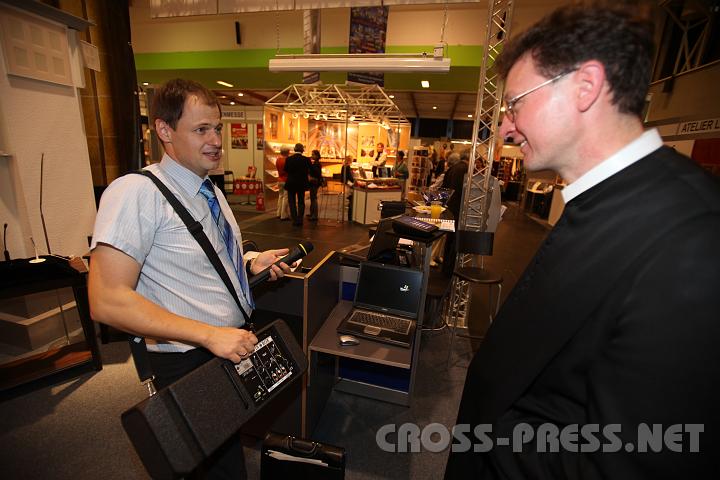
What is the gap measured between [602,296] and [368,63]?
11.7 ft

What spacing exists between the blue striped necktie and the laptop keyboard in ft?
2.48

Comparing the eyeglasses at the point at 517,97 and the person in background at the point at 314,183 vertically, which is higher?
the eyeglasses at the point at 517,97

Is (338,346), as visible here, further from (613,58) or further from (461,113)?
(461,113)

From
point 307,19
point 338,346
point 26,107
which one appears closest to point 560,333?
point 338,346

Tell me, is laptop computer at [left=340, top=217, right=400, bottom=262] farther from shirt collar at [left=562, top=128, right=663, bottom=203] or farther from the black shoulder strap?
shirt collar at [left=562, top=128, right=663, bottom=203]

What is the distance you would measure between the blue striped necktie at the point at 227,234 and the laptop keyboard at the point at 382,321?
2.48ft

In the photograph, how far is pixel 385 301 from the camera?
2.00m

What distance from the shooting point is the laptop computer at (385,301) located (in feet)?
6.07

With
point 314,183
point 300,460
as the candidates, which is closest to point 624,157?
point 300,460

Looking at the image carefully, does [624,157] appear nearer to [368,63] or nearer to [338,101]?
[368,63]

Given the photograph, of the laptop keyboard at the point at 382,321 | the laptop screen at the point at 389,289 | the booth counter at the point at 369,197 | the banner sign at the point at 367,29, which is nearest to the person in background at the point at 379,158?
the booth counter at the point at 369,197

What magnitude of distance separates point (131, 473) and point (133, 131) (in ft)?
11.4

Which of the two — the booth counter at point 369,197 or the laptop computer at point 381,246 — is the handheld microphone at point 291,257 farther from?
the booth counter at point 369,197

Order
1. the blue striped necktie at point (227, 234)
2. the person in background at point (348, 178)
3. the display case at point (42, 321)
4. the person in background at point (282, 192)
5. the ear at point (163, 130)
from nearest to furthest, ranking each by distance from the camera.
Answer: the ear at point (163, 130) → the blue striped necktie at point (227, 234) → the display case at point (42, 321) → the person in background at point (282, 192) → the person in background at point (348, 178)
